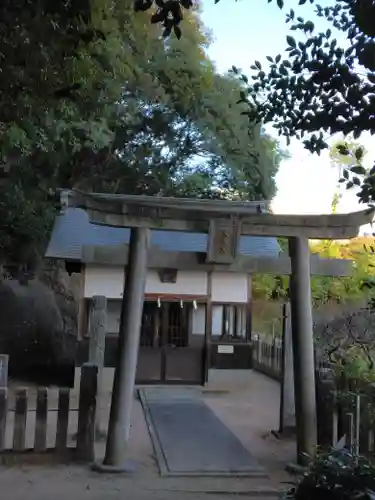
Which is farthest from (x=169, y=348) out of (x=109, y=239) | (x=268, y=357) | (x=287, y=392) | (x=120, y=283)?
(x=287, y=392)

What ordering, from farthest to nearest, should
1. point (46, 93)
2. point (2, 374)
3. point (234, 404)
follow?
1. point (234, 404)
2. point (2, 374)
3. point (46, 93)

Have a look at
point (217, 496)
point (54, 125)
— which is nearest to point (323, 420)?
point (217, 496)

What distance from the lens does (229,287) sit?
47.1 ft

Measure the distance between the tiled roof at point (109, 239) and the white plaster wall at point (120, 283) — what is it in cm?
65

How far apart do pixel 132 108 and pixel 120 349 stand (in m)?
10.2

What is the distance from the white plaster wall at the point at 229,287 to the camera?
46.8 feet

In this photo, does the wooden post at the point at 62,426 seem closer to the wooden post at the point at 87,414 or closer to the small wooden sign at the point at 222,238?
the wooden post at the point at 87,414

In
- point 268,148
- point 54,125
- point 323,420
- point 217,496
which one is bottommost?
point 217,496

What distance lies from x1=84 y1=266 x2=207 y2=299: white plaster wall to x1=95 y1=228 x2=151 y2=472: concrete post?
22.2 feet

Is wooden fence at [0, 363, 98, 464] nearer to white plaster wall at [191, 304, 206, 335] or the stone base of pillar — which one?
the stone base of pillar

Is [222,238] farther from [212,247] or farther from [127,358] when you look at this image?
[127,358]

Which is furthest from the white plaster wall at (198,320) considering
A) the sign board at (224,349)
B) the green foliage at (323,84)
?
the green foliage at (323,84)

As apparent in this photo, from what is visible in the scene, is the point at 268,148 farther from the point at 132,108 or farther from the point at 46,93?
the point at 46,93

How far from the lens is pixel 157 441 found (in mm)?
7934
